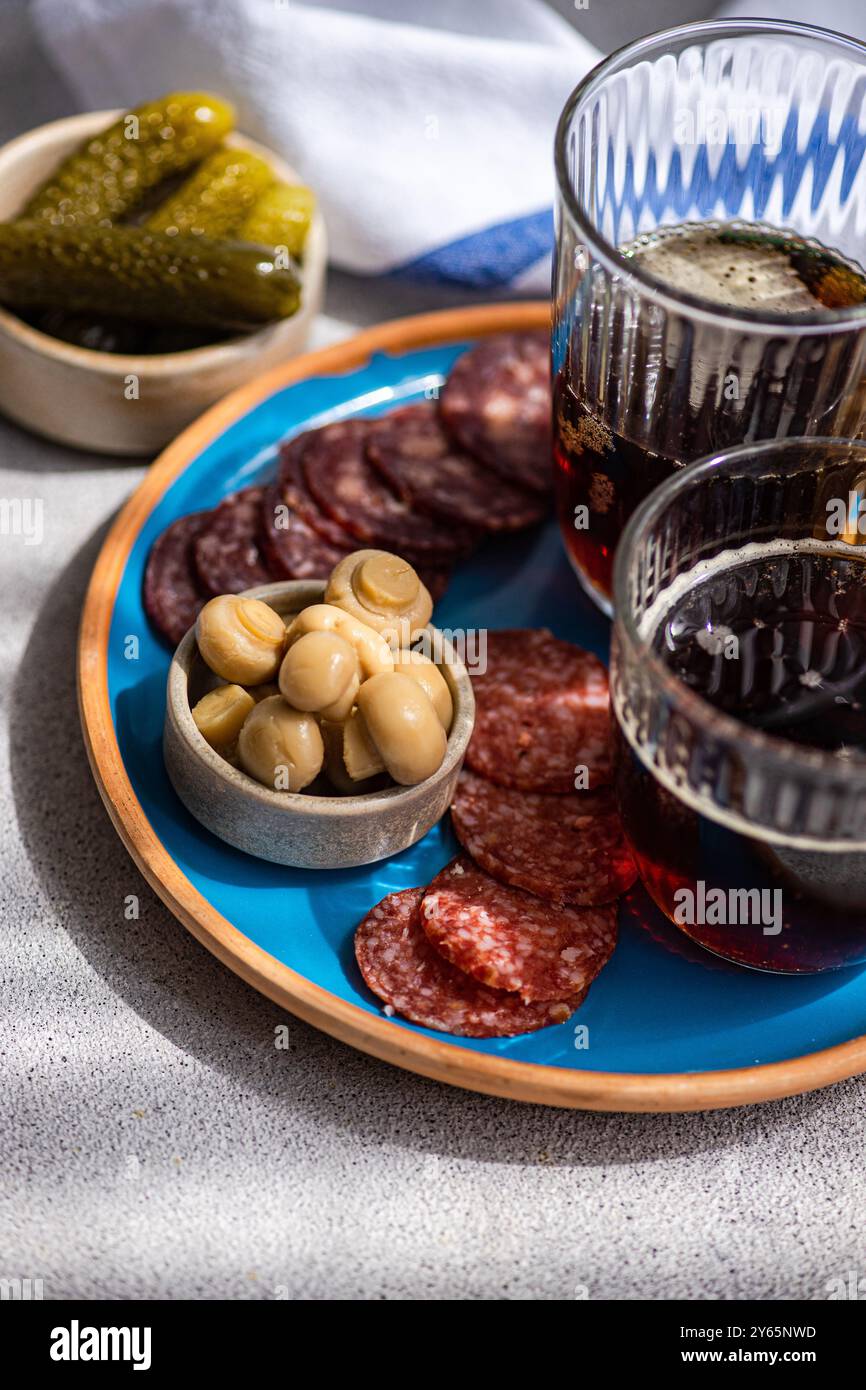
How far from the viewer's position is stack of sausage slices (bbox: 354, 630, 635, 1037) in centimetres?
100

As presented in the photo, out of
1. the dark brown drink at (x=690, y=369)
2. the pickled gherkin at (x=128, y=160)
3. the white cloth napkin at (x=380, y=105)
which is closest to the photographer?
the dark brown drink at (x=690, y=369)

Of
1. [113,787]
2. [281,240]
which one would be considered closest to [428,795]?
[113,787]

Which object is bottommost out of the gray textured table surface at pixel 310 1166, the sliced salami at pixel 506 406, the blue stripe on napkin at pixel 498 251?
the gray textured table surface at pixel 310 1166

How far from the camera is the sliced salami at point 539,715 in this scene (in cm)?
113

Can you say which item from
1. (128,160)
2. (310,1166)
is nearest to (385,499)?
(128,160)

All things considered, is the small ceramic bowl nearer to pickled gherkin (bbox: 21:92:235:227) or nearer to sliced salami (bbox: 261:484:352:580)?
sliced salami (bbox: 261:484:352:580)

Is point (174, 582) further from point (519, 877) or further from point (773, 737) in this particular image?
point (773, 737)

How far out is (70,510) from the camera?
1.38 metres

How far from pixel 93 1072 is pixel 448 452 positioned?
24.9 inches

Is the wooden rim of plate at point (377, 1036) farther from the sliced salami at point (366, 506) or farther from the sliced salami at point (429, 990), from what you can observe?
the sliced salami at point (366, 506)

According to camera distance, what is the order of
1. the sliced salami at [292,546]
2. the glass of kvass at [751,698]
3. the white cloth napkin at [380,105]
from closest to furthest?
the glass of kvass at [751,698] → the sliced salami at [292,546] → the white cloth napkin at [380,105]

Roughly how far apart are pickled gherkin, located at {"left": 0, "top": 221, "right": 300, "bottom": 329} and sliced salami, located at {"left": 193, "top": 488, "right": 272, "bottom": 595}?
0.65ft

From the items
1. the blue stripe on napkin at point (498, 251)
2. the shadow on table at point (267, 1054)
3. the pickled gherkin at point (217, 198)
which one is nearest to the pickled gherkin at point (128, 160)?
the pickled gherkin at point (217, 198)

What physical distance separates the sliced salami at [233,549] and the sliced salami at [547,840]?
0.27 metres
